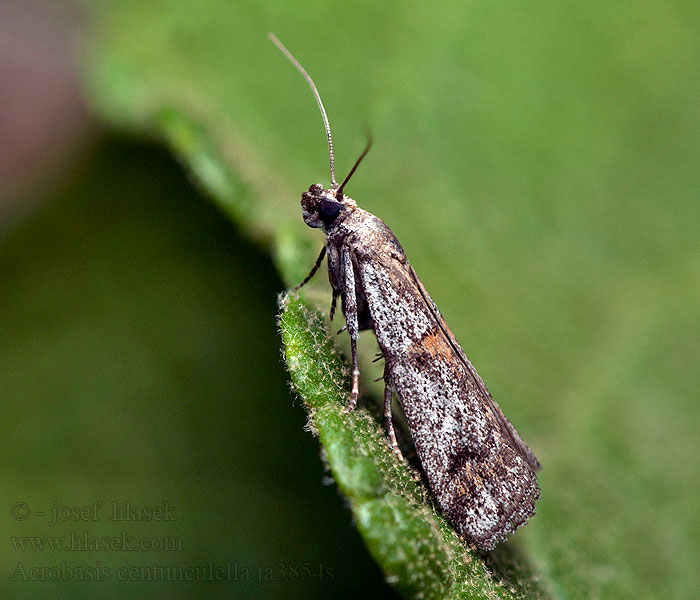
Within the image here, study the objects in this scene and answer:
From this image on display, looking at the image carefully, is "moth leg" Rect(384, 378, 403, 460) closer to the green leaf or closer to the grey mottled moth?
the grey mottled moth

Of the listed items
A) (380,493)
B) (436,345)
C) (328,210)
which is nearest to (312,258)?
(328,210)

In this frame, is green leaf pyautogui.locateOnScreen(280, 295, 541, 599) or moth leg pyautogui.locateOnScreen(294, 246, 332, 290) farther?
moth leg pyautogui.locateOnScreen(294, 246, 332, 290)

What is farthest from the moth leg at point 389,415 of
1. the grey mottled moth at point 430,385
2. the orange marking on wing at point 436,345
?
the orange marking on wing at point 436,345

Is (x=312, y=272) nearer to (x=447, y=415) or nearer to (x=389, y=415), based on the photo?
(x=389, y=415)

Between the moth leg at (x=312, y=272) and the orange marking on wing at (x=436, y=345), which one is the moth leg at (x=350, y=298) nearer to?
the moth leg at (x=312, y=272)

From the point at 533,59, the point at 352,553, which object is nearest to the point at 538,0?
the point at 533,59

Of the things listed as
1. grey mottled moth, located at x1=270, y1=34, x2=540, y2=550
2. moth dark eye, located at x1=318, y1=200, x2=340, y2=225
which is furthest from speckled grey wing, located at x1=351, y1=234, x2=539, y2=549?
moth dark eye, located at x1=318, y1=200, x2=340, y2=225
